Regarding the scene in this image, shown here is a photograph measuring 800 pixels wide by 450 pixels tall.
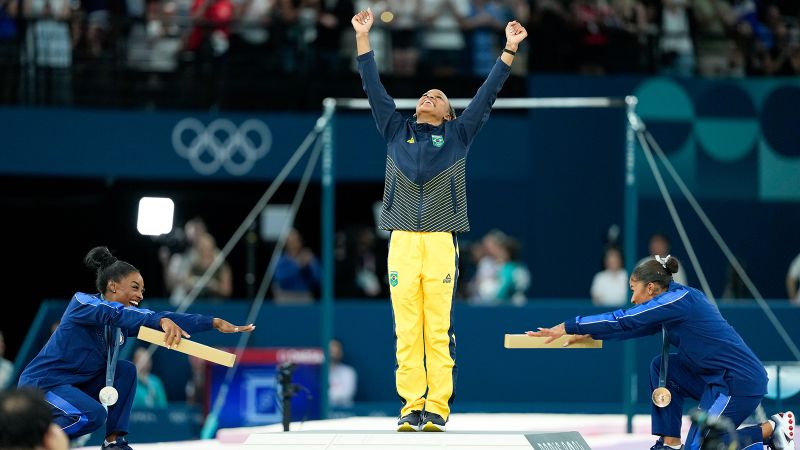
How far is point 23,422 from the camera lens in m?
4.69

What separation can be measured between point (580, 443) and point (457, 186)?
5.32 ft

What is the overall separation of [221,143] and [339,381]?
113 inches

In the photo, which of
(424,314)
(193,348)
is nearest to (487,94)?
(424,314)

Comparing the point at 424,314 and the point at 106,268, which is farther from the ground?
the point at 106,268

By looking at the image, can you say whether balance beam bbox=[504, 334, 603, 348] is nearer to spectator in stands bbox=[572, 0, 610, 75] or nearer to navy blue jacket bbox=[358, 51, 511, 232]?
navy blue jacket bbox=[358, 51, 511, 232]

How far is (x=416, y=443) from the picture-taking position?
767cm

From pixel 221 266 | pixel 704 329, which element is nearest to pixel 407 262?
pixel 704 329

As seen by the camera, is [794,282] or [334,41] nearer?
[794,282]

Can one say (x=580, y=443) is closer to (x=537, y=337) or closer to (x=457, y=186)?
(x=537, y=337)

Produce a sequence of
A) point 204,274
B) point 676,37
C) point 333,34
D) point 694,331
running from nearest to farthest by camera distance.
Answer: point 694,331 < point 204,274 < point 333,34 < point 676,37

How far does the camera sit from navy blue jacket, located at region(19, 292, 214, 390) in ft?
25.9

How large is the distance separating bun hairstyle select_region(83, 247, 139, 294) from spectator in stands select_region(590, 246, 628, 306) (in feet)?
21.8

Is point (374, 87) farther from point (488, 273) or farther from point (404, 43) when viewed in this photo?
point (404, 43)

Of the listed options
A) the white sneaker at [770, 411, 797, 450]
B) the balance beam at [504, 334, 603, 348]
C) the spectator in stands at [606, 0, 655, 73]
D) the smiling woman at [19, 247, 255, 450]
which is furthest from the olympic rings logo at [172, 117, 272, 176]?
the white sneaker at [770, 411, 797, 450]
